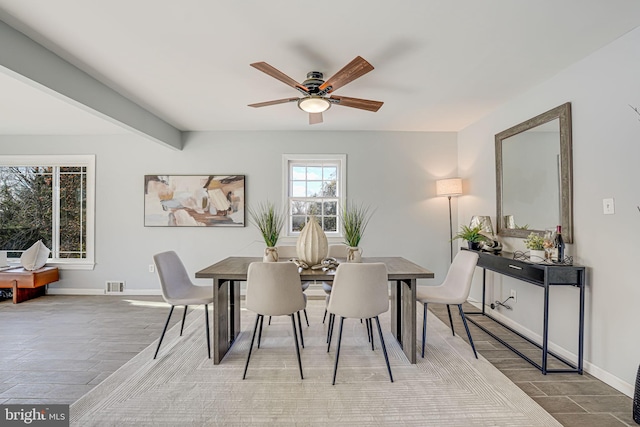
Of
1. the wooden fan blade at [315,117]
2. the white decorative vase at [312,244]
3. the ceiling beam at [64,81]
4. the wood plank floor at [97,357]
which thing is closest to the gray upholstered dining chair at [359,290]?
the white decorative vase at [312,244]

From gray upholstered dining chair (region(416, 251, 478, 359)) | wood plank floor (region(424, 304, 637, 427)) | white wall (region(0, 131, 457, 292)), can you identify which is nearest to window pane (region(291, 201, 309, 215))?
white wall (region(0, 131, 457, 292))

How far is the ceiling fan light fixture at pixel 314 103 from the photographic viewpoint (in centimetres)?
244

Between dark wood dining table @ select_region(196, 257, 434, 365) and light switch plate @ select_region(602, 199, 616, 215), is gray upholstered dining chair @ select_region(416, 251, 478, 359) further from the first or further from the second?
light switch plate @ select_region(602, 199, 616, 215)

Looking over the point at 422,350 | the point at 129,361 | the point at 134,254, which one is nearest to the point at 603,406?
the point at 422,350

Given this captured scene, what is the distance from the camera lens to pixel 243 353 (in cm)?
255

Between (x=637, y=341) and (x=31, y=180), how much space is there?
718 centimetres

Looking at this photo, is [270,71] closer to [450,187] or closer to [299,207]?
[299,207]

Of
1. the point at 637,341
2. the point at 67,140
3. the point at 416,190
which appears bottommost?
the point at 637,341

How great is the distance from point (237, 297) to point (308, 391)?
119 centimetres

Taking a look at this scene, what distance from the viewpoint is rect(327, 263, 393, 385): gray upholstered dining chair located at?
208cm

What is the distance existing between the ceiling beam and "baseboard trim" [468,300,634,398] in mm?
4561

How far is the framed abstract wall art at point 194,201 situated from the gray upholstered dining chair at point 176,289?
1644 millimetres

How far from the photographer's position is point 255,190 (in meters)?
4.46

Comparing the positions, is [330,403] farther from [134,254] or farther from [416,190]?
[134,254]
